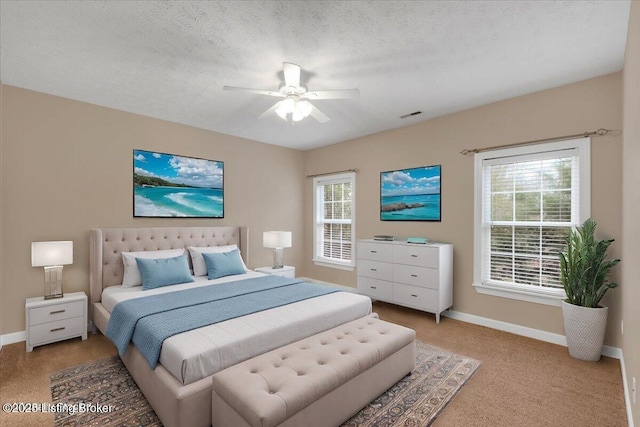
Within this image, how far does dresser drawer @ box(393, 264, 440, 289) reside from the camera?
383cm

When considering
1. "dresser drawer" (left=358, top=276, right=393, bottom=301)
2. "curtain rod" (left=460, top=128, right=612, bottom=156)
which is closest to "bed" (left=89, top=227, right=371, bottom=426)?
"dresser drawer" (left=358, top=276, right=393, bottom=301)

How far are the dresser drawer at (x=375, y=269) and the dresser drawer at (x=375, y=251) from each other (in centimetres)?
6

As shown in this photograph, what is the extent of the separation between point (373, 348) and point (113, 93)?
3687 millimetres

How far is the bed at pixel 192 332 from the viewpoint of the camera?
1.86m

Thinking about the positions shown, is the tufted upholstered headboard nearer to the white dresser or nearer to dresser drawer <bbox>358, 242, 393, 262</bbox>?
dresser drawer <bbox>358, 242, 393, 262</bbox>

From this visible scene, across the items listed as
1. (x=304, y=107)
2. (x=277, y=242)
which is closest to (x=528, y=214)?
(x=304, y=107)

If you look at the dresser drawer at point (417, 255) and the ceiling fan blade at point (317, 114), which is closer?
the ceiling fan blade at point (317, 114)

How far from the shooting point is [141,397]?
2271 mm

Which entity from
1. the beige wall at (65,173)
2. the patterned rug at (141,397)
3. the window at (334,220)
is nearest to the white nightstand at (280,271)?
the window at (334,220)

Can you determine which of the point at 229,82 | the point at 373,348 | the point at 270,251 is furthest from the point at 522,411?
the point at 270,251

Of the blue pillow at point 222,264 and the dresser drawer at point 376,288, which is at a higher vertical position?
the blue pillow at point 222,264

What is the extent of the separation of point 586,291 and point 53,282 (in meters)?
5.32

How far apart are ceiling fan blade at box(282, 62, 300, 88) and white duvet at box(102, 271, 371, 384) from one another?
2017 millimetres

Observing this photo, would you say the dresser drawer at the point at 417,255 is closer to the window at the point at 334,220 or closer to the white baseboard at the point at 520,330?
the white baseboard at the point at 520,330
